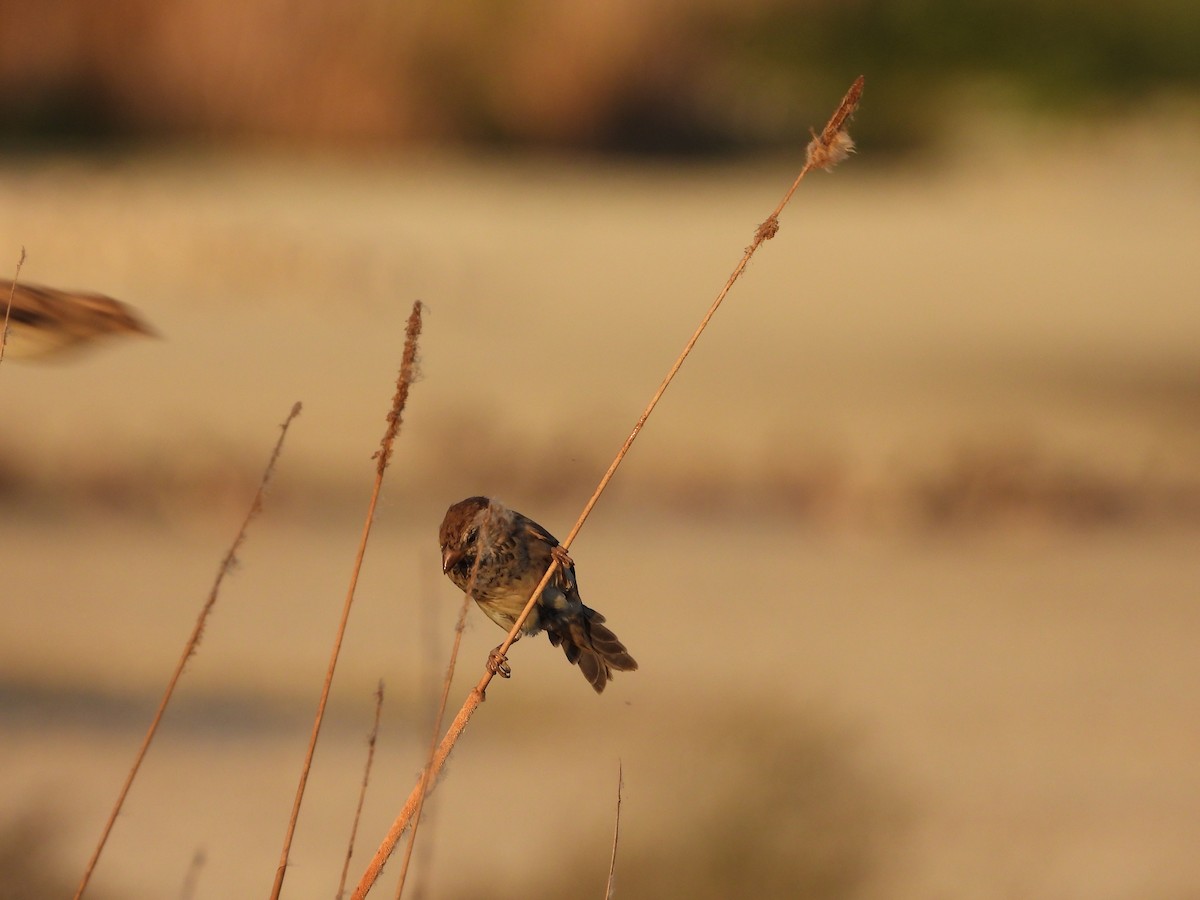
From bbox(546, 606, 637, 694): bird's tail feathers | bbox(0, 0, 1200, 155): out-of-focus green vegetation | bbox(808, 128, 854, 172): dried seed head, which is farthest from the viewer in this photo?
bbox(0, 0, 1200, 155): out-of-focus green vegetation

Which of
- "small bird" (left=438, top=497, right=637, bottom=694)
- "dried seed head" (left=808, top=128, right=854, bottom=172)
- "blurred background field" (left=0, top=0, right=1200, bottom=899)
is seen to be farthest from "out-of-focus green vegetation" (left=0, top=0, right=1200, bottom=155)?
"dried seed head" (left=808, top=128, right=854, bottom=172)

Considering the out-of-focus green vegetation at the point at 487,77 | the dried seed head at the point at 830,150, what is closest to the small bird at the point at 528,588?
the dried seed head at the point at 830,150

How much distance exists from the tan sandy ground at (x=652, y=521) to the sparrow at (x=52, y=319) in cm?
41

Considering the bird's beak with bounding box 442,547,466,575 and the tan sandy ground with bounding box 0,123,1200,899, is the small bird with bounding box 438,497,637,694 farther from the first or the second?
the tan sandy ground with bounding box 0,123,1200,899

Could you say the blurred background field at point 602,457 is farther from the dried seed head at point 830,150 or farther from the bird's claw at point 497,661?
the dried seed head at point 830,150

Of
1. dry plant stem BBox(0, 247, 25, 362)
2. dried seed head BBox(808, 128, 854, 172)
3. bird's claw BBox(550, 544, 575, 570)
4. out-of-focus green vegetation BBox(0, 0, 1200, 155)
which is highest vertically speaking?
out-of-focus green vegetation BBox(0, 0, 1200, 155)

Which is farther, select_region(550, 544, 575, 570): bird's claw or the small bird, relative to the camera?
the small bird

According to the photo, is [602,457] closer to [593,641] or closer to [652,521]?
[652,521]

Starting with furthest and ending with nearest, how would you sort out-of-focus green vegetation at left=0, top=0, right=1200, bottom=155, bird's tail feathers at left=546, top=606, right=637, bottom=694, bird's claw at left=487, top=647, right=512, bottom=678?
out-of-focus green vegetation at left=0, top=0, right=1200, bottom=155 < bird's tail feathers at left=546, top=606, right=637, bottom=694 < bird's claw at left=487, top=647, right=512, bottom=678

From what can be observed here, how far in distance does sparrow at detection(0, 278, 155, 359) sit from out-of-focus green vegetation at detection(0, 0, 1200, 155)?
16124mm

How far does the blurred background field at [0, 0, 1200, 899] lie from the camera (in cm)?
477

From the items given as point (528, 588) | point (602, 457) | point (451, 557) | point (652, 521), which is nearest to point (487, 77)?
point (602, 457)

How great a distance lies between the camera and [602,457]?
882 cm

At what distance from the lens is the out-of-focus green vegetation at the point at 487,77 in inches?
707
